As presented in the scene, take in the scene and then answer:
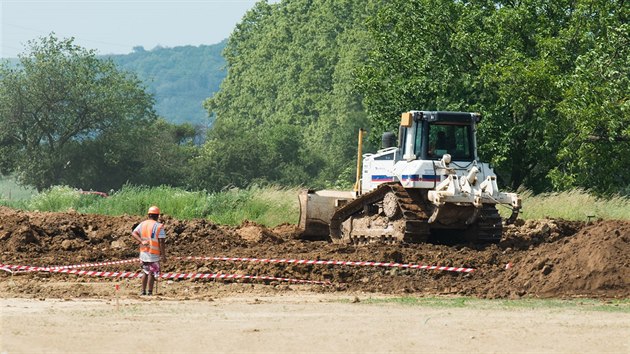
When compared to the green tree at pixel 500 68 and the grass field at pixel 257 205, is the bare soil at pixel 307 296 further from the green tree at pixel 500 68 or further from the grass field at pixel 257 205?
the green tree at pixel 500 68

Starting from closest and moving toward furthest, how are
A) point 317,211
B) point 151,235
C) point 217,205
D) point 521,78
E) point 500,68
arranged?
1. point 151,235
2. point 317,211
3. point 217,205
4. point 521,78
5. point 500,68

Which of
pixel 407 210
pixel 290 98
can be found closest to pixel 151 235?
pixel 407 210

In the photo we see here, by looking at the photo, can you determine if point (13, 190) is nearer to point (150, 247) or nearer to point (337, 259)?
point (337, 259)

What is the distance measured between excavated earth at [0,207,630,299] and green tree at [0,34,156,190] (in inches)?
1882

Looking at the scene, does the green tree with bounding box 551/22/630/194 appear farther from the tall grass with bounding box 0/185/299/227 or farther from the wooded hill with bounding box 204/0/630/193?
the tall grass with bounding box 0/185/299/227

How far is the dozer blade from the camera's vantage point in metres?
29.6

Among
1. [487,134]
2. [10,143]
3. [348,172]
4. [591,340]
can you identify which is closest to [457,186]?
[591,340]

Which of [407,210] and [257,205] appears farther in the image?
[257,205]

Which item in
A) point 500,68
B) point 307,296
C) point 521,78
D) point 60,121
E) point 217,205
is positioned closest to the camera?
point 307,296

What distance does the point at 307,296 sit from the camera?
64.3 feet

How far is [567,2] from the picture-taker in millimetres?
44062

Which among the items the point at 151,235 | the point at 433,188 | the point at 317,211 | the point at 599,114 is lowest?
the point at 317,211

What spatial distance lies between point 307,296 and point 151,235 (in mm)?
2612

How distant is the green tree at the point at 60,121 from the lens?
77.2 meters
